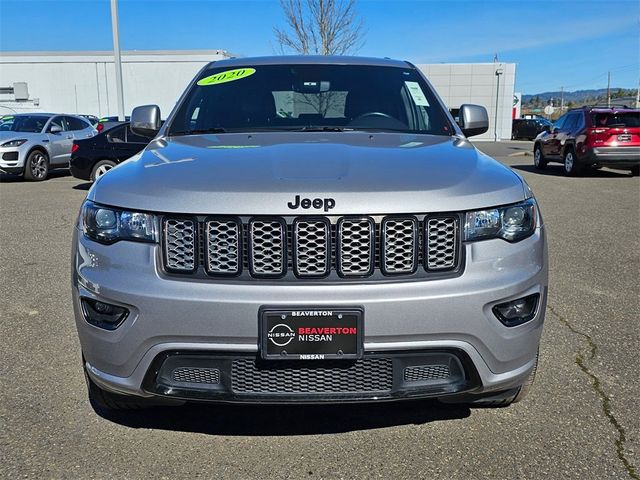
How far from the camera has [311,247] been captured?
88.0 inches

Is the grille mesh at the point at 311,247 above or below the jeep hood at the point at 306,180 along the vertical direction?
below

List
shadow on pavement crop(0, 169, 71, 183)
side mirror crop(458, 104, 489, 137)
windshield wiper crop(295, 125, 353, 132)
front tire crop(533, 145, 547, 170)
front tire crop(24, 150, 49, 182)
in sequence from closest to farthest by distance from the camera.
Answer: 1. windshield wiper crop(295, 125, 353, 132)
2. side mirror crop(458, 104, 489, 137)
3. front tire crop(24, 150, 49, 182)
4. shadow on pavement crop(0, 169, 71, 183)
5. front tire crop(533, 145, 547, 170)

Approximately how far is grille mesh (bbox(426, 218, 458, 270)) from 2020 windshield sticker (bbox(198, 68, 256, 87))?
2.14 meters

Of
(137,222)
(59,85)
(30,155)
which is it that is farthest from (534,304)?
(59,85)

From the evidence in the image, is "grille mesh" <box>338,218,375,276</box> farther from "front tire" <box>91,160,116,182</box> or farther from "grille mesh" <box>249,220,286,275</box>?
"front tire" <box>91,160,116,182</box>

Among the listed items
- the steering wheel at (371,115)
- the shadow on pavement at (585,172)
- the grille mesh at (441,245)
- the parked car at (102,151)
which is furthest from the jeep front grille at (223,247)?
the shadow on pavement at (585,172)

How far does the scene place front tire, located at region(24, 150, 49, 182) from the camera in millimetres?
14062

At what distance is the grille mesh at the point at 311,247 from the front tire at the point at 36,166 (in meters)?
13.7

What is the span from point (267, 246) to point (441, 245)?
0.66 meters

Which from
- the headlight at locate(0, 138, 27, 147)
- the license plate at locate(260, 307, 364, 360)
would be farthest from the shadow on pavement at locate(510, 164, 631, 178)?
the license plate at locate(260, 307, 364, 360)

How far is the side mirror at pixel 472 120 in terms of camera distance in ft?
13.0

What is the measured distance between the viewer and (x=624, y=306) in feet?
15.0

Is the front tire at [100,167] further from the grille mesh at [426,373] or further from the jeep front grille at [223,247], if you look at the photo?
the grille mesh at [426,373]

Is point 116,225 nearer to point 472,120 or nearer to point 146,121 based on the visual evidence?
point 146,121
